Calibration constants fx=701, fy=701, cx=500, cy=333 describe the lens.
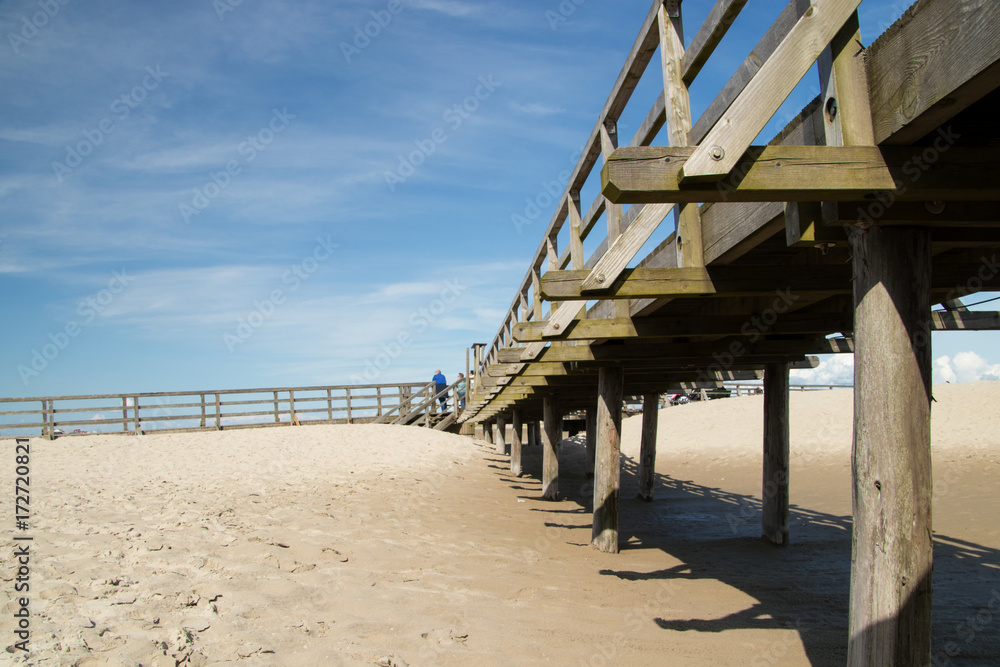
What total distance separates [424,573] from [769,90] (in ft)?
16.4

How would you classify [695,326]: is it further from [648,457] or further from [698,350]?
[648,457]

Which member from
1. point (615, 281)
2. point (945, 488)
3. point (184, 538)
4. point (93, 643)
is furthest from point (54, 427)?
point (945, 488)

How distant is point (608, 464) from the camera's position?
8383 mm

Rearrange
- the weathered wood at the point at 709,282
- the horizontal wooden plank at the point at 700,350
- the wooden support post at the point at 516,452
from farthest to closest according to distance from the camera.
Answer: the wooden support post at the point at 516,452 < the horizontal wooden plank at the point at 700,350 < the weathered wood at the point at 709,282

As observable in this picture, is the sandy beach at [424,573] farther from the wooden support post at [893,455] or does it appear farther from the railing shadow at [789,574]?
the wooden support post at [893,455]

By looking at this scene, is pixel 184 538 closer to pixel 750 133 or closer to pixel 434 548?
pixel 434 548

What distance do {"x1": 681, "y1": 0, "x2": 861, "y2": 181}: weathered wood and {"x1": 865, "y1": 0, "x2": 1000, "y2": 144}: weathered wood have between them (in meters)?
0.22

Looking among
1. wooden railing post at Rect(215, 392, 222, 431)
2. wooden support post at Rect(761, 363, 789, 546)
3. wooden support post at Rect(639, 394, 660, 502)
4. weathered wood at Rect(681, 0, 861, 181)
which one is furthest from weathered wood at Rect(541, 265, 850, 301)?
wooden railing post at Rect(215, 392, 222, 431)

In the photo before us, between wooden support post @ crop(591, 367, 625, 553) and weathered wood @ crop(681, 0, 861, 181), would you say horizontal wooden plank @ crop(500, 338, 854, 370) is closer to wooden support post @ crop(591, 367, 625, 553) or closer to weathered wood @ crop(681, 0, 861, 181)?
wooden support post @ crop(591, 367, 625, 553)

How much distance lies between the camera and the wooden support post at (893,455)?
275cm

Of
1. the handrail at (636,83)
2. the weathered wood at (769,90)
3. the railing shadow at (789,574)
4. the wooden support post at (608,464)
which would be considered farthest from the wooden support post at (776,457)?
the weathered wood at (769,90)

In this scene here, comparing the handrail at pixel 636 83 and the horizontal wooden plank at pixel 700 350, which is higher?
the handrail at pixel 636 83

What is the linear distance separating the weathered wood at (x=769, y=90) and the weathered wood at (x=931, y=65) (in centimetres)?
22

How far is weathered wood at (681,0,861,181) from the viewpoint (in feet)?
8.15
